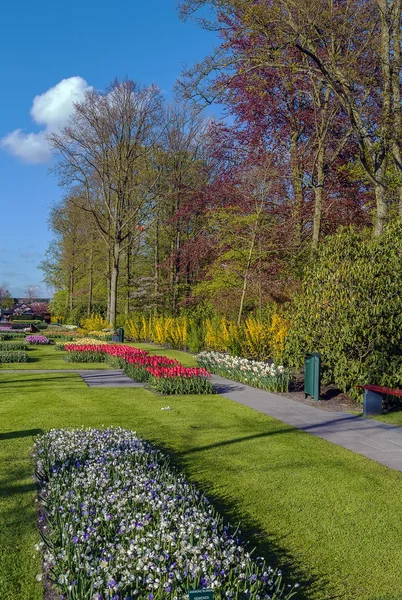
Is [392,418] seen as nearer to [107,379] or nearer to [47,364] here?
[107,379]

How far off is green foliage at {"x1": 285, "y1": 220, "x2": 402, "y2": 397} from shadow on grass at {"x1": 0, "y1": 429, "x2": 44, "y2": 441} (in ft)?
17.1

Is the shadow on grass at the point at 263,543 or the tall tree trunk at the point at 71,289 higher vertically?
the tall tree trunk at the point at 71,289

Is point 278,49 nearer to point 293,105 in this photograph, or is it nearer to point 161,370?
point 161,370

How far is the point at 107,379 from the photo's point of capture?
1230 centimetres

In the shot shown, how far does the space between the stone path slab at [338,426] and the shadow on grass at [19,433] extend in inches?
141

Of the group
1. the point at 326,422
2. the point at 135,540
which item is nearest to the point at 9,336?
the point at 326,422

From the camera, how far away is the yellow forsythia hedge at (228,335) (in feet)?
47.7

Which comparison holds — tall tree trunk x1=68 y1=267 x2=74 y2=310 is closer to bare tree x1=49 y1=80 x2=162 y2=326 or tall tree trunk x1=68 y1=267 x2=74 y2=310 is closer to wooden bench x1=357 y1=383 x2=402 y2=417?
bare tree x1=49 y1=80 x2=162 y2=326

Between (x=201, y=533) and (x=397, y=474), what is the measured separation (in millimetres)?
2858

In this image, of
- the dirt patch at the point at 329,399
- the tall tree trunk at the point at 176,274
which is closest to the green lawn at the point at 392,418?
the dirt patch at the point at 329,399

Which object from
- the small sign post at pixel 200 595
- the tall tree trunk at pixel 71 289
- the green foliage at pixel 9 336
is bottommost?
the green foliage at pixel 9 336

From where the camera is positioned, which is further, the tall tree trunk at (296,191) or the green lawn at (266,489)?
the tall tree trunk at (296,191)

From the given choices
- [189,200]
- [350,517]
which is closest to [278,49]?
[350,517]

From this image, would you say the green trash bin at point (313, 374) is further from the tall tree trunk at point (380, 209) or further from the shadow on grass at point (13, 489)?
the shadow on grass at point (13, 489)
